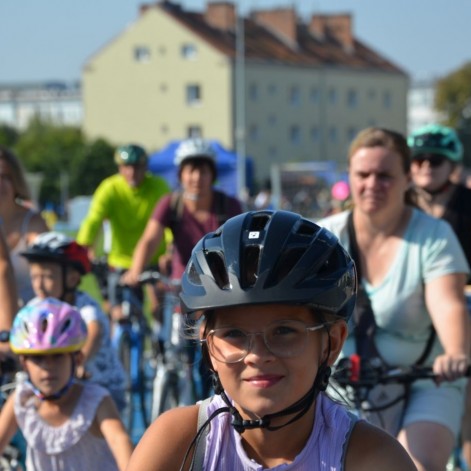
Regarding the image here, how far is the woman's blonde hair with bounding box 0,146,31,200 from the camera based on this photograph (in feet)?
23.0

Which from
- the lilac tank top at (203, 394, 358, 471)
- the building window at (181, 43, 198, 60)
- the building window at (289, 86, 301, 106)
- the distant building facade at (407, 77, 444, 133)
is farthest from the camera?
the distant building facade at (407, 77, 444, 133)

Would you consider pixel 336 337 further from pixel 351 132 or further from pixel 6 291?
pixel 351 132

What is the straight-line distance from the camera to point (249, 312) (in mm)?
2734

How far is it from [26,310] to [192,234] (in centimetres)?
328

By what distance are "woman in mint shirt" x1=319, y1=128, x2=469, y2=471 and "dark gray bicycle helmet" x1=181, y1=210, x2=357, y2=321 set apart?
180cm

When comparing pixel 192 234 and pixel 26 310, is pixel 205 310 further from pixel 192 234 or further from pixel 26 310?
pixel 192 234

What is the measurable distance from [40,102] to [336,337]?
16147 cm

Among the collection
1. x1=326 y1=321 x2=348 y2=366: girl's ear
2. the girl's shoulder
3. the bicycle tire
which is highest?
x1=326 y1=321 x2=348 y2=366: girl's ear

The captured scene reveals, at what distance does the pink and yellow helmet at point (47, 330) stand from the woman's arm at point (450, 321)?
4.85ft

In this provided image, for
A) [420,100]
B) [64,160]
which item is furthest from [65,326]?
[420,100]

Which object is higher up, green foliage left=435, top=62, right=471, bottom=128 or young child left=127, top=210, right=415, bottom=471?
green foliage left=435, top=62, right=471, bottom=128

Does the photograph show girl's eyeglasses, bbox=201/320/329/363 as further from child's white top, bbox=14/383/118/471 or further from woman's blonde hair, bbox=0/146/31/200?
woman's blonde hair, bbox=0/146/31/200

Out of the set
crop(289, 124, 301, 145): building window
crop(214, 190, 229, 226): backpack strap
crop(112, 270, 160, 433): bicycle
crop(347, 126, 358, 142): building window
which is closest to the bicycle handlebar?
crop(214, 190, 229, 226): backpack strap

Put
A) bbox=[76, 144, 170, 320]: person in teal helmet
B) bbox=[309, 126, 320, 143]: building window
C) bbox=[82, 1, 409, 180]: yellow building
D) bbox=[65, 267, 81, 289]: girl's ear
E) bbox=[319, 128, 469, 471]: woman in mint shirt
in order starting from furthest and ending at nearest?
bbox=[309, 126, 320, 143]: building window < bbox=[82, 1, 409, 180]: yellow building < bbox=[76, 144, 170, 320]: person in teal helmet < bbox=[65, 267, 81, 289]: girl's ear < bbox=[319, 128, 469, 471]: woman in mint shirt
